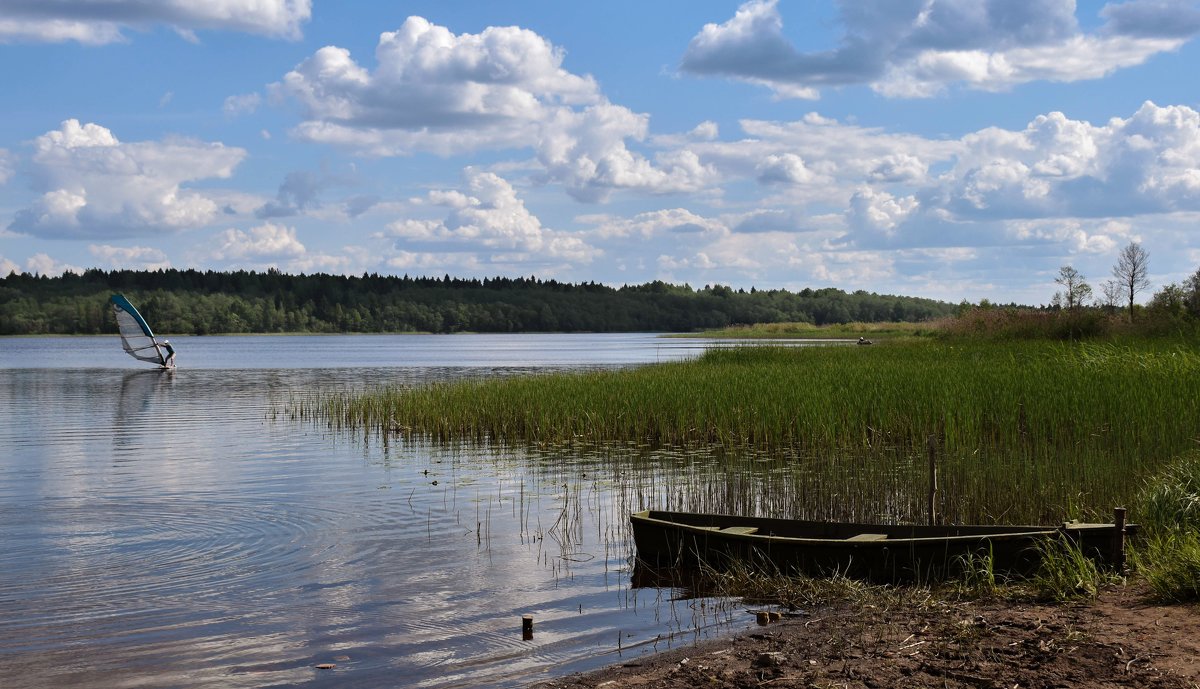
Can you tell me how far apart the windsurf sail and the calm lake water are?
144 feet

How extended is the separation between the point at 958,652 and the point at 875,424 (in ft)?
45.4

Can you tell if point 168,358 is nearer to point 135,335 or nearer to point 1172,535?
point 135,335

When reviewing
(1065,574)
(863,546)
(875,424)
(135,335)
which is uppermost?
(135,335)

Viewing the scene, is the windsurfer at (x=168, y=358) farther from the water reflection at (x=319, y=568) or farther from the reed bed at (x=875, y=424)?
the water reflection at (x=319, y=568)

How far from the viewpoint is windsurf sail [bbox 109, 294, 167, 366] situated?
6625 centimetres

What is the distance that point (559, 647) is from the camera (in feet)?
31.2

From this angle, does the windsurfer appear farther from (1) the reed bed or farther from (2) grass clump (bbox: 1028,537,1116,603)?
(2) grass clump (bbox: 1028,537,1116,603)

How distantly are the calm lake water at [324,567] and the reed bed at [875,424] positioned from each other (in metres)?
1.88

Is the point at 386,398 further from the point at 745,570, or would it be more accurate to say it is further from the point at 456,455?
the point at 745,570

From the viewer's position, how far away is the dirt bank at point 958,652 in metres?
7.52

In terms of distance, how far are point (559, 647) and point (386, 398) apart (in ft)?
78.5

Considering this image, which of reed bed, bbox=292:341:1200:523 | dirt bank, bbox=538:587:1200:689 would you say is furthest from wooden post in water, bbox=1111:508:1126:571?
reed bed, bbox=292:341:1200:523

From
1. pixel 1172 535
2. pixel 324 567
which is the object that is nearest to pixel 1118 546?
pixel 1172 535

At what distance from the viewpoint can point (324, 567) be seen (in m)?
12.8
